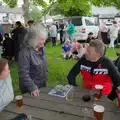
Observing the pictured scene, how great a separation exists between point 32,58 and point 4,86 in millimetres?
467

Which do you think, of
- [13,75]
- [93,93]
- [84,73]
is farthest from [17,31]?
[93,93]

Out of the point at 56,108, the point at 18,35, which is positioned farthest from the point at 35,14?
the point at 56,108

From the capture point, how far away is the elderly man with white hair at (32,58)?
243 centimetres

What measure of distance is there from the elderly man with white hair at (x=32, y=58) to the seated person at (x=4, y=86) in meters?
0.22

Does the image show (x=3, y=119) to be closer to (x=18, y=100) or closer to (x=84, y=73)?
(x=18, y=100)

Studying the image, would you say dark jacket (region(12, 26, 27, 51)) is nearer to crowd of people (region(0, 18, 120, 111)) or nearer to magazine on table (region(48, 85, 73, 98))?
crowd of people (region(0, 18, 120, 111))

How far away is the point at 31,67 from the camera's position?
8.49 ft

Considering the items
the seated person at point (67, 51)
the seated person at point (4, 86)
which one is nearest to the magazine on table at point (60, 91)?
the seated person at point (4, 86)

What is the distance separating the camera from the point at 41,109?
2.04 metres

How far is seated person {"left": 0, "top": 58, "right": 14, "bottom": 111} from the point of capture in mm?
2227

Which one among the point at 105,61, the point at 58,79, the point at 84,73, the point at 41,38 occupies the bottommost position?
the point at 58,79

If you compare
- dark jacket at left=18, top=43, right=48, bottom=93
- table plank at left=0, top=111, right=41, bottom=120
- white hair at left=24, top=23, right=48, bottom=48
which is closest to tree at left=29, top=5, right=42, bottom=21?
dark jacket at left=18, top=43, right=48, bottom=93

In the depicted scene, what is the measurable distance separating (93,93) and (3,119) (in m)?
1.00

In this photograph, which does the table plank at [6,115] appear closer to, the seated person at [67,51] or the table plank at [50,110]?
the table plank at [50,110]
